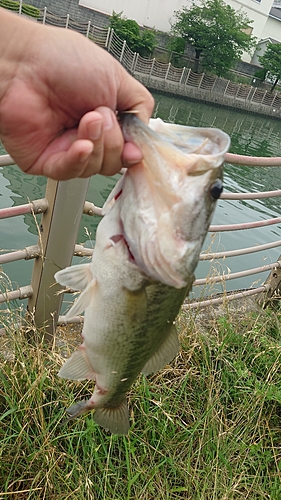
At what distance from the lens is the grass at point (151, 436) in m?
2.22

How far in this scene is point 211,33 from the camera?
42750 millimetres

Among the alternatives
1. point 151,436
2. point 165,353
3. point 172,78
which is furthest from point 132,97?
point 172,78

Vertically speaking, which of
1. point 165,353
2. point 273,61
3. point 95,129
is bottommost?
point 165,353

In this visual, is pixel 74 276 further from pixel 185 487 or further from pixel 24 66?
pixel 185 487

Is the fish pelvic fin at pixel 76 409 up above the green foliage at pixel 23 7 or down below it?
below

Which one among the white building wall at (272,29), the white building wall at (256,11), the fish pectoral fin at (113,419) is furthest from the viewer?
the white building wall at (272,29)

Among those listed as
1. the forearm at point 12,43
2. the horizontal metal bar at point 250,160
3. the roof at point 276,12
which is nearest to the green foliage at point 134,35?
the roof at point 276,12

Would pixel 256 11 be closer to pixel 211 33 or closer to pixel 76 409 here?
pixel 211 33

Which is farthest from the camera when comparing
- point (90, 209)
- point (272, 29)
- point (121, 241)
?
point (272, 29)

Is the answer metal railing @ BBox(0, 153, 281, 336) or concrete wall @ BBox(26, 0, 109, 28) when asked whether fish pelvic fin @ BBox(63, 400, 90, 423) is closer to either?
metal railing @ BBox(0, 153, 281, 336)

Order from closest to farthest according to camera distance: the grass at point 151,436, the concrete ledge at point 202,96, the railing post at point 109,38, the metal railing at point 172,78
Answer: the grass at point 151,436 < the metal railing at point 172,78 < the railing post at point 109,38 < the concrete ledge at point 202,96

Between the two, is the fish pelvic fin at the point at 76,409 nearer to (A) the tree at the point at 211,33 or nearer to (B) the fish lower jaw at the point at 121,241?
(B) the fish lower jaw at the point at 121,241

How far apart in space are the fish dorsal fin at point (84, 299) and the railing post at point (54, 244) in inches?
40.8

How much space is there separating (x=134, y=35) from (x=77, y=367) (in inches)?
1467
